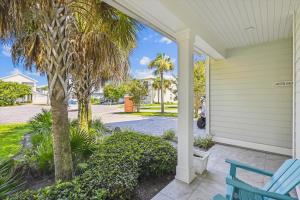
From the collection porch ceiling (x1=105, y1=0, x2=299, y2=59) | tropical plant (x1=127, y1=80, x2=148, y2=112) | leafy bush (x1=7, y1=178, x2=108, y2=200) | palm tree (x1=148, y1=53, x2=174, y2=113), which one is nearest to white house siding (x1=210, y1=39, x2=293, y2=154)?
porch ceiling (x1=105, y1=0, x2=299, y2=59)

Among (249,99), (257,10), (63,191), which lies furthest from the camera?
(249,99)

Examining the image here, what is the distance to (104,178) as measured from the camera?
1916 millimetres

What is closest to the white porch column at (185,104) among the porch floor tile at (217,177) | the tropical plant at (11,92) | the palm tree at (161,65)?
the porch floor tile at (217,177)

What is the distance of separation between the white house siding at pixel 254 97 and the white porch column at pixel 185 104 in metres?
2.61

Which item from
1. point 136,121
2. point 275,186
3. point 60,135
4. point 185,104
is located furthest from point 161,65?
point 275,186

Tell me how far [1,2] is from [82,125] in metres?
3.39

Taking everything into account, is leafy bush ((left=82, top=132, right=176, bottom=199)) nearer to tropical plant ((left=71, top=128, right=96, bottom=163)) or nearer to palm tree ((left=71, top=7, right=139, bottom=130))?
tropical plant ((left=71, top=128, right=96, bottom=163))

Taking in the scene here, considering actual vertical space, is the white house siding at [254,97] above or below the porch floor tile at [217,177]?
above

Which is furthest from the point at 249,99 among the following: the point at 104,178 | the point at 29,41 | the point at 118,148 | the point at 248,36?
the point at 29,41

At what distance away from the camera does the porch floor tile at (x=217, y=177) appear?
7.70ft

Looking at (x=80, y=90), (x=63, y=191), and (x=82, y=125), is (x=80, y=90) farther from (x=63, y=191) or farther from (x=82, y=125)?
(x=63, y=191)

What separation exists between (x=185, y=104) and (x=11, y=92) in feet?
59.0

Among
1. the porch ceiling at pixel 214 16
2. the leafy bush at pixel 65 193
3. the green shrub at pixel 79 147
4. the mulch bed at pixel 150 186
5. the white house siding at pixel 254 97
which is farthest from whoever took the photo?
the white house siding at pixel 254 97

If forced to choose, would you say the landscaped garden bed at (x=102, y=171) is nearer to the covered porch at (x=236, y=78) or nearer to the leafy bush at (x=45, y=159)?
the leafy bush at (x=45, y=159)
